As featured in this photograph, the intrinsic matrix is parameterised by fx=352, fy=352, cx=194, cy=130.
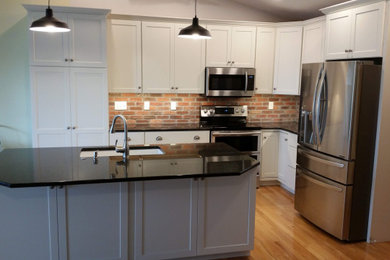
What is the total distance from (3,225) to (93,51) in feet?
8.06

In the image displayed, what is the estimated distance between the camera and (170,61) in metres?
4.86

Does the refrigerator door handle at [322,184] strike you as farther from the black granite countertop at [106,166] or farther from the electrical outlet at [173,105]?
the electrical outlet at [173,105]

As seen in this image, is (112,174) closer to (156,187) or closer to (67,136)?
(156,187)

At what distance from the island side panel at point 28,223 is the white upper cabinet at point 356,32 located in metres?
3.04

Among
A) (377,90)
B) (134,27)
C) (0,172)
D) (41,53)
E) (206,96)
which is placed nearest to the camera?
(0,172)

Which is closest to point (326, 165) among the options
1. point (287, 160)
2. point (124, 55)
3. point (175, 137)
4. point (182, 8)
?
point (287, 160)

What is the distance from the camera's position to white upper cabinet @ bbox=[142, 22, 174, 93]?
4754 mm

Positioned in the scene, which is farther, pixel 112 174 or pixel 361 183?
pixel 361 183

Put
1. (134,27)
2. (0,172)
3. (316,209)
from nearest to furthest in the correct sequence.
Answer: (0,172) < (316,209) < (134,27)

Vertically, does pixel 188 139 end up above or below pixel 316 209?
above

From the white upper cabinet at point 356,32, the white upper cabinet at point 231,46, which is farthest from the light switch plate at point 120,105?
the white upper cabinet at point 356,32

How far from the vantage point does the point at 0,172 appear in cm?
245

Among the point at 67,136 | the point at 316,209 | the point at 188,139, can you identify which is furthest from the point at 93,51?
the point at 316,209

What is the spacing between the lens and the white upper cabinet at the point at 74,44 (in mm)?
4180
